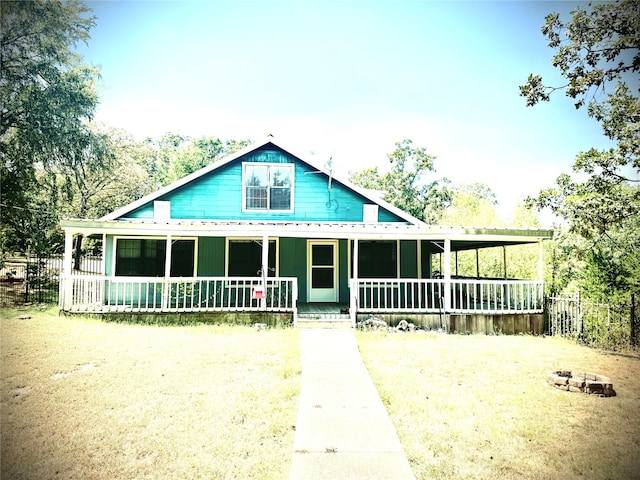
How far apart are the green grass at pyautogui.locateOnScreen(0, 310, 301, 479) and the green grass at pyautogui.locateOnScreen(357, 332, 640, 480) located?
5.43ft

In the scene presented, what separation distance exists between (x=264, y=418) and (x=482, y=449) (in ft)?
8.79

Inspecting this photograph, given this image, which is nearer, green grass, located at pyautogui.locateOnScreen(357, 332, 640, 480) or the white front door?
green grass, located at pyautogui.locateOnScreen(357, 332, 640, 480)

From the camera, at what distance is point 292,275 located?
48.8 feet

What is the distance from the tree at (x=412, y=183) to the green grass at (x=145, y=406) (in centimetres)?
2810

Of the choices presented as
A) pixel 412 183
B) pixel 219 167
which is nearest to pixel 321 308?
pixel 219 167

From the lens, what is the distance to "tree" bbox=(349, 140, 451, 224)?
3600cm

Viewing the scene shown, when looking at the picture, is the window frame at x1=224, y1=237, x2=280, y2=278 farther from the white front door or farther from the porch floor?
the porch floor

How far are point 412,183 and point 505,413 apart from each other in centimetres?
3201

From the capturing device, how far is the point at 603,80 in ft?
23.1

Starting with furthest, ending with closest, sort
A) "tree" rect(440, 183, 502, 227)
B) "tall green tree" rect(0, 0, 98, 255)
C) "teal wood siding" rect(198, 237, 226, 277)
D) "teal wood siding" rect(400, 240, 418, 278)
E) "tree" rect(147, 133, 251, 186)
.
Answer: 1. "tree" rect(147, 133, 251, 186)
2. "tree" rect(440, 183, 502, 227)
3. "teal wood siding" rect(400, 240, 418, 278)
4. "teal wood siding" rect(198, 237, 226, 277)
5. "tall green tree" rect(0, 0, 98, 255)

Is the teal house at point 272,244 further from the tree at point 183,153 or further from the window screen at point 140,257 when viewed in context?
the tree at point 183,153

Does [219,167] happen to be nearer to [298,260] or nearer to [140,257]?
[140,257]

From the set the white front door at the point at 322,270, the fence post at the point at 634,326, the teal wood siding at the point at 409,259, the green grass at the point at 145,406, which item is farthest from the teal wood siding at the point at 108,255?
the fence post at the point at 634,326

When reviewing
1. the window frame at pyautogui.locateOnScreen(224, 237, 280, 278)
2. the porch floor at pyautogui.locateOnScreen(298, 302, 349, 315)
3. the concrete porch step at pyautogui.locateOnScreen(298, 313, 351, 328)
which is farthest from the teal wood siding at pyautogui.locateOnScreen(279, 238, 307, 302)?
the concrete porch step at pyautogui.locateOnScreen(298, 313, 351, 328)
